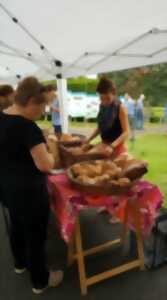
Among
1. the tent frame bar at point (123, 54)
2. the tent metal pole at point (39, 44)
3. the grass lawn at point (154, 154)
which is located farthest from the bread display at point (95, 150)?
the grass lawn at point (154, 154)

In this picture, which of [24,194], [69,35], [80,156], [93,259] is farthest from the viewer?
[69,35]

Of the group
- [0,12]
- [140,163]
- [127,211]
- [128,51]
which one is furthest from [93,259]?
[0,12]

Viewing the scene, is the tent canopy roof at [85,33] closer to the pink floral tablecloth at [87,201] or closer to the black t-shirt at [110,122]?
the black t-shirt at [110,122]

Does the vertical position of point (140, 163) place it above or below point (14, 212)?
above

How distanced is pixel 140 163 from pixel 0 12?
1.90 metres

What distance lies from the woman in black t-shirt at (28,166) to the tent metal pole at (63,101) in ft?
7.26

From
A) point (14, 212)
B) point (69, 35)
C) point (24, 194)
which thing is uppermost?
point (69, 35)

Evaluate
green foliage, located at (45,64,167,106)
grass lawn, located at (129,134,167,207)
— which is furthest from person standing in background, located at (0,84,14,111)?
green foliage, located at (45,64,167,106)

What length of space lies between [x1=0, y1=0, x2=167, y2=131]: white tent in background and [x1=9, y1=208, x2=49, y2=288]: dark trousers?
141 centimetres

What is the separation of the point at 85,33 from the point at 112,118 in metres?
0.85

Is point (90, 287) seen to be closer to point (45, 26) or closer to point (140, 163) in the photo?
point (140, 163)

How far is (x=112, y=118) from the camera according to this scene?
1878 mm

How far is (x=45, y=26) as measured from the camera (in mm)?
2246

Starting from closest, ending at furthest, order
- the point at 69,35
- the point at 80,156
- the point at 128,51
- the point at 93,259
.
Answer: the point at 80,156 < the point at 93,259 < the point at 128,51 < the point at 69,35
